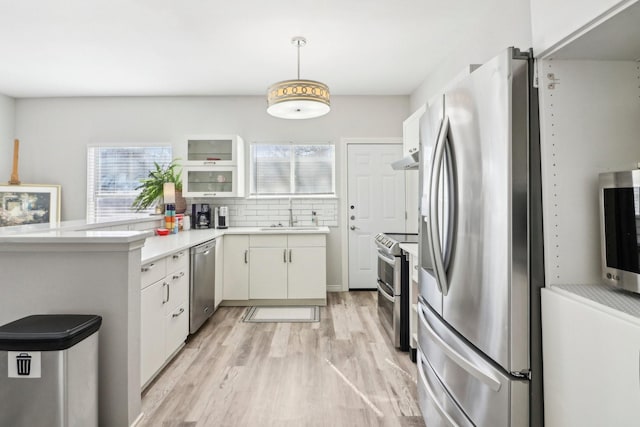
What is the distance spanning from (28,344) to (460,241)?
5.98 feet

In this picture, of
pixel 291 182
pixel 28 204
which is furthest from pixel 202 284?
pixel 28 204

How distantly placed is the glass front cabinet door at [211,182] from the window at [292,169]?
437 millimetres

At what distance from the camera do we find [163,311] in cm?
232

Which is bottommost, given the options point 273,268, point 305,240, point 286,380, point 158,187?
point 286,380

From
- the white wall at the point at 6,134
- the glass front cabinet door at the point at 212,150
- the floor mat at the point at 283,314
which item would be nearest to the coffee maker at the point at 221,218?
the glass front cabinet door at the point at 212,150

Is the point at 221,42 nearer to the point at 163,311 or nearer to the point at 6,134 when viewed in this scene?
the point at 163,311

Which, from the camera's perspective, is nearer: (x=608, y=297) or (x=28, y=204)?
(x=608, y=297)

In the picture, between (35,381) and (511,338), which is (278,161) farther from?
(511,338)

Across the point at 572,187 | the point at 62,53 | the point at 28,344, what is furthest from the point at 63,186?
the point at 572,187

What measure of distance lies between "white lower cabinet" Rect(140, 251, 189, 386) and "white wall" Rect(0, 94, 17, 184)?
12.4ft

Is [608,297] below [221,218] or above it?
below

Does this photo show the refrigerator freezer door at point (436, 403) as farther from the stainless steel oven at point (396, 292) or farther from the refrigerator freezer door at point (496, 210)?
the stainless steel oven at point (396, 292)

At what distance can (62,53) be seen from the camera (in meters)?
3.33

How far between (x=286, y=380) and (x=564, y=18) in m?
2.36
